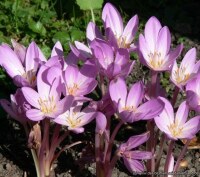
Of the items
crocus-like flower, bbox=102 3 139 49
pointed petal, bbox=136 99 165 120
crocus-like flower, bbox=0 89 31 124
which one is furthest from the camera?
crocus-like flower, bbox=102 3 139 49

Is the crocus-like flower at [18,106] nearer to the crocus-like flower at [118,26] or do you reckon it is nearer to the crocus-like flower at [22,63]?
the crocus-like flower at [22,63]

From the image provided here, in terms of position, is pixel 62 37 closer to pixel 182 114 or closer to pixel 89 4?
pixel 89 4

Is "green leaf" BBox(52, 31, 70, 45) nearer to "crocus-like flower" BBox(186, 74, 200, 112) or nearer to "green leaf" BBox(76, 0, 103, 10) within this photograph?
"green leaf" BBox(76, 0, 103, 10)

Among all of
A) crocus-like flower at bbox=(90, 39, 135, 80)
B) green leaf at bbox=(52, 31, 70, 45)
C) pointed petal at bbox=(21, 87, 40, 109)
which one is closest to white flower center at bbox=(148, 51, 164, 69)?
crocus-like flower at bbox=(90, 39, 135, 80)

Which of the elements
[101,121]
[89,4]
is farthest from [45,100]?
[89,4]

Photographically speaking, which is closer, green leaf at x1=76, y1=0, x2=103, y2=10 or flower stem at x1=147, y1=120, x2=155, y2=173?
flower stem at x1=147, y1=120, x2=155, y2=173

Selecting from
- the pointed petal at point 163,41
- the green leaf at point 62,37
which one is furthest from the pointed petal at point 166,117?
the green leaf at point 62,37
